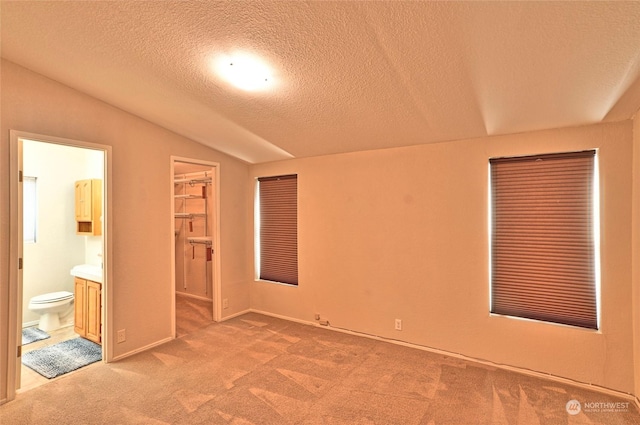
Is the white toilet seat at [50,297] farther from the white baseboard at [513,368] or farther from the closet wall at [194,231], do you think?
the white baseboard at [513,368]

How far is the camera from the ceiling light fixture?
84.0 inches

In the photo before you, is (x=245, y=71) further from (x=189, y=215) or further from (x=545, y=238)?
(x=189, y=215)

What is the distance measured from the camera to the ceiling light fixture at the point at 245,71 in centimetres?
213

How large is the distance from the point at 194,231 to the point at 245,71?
4.04 m

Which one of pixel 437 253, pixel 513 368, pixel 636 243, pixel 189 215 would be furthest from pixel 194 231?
pixel 636 243

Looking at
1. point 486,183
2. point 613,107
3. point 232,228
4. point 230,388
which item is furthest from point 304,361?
point 613,107

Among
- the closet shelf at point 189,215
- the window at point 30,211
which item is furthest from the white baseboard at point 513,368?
the window at point 30,211

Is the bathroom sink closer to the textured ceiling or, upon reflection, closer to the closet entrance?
the closet entrance

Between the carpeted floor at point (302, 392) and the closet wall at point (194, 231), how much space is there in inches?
84.7

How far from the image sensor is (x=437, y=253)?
3279 millimetres

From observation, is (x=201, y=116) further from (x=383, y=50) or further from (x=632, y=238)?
(x=632, y=238)

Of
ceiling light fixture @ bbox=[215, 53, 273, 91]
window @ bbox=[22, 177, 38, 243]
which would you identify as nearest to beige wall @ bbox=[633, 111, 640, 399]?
ceiling light fixture @ bbox=[215, 53, 273, 91]

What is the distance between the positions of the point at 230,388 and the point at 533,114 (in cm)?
337

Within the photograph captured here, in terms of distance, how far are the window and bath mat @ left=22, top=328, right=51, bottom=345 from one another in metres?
1.16
